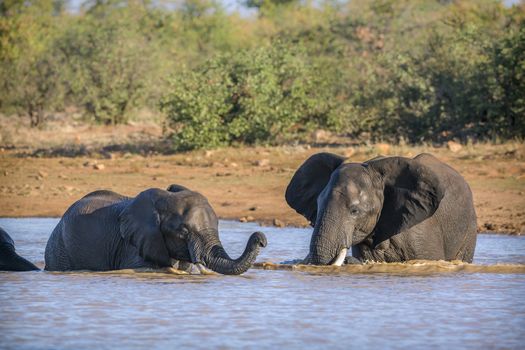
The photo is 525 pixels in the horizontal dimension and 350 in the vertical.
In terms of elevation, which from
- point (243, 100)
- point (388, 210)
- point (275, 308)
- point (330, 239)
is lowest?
point (275, 308)

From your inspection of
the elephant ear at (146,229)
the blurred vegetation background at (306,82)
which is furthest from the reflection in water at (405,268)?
the blurred vegetation background at (306,82)

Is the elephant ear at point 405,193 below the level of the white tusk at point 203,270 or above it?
above

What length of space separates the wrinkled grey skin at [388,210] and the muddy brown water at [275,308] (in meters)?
0.21

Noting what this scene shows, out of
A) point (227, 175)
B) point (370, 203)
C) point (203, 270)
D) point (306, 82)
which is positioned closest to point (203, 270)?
point (203, 270)

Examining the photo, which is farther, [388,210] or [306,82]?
[306,82]

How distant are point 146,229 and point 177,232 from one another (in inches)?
11.4

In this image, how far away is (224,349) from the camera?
6.82 m

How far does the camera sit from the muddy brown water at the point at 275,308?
7164 millimetres

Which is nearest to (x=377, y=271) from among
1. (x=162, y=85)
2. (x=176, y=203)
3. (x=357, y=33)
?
(x=176, y=203)

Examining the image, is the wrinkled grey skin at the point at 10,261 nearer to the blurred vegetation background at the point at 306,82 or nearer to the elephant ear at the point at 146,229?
the elephant ear at the point at 146,229

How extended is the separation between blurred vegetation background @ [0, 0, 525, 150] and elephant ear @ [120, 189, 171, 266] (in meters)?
12.0

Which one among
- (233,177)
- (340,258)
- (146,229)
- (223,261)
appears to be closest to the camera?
(223,261)

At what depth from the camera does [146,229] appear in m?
9.37

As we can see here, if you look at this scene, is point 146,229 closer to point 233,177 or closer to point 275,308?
point 275,308
